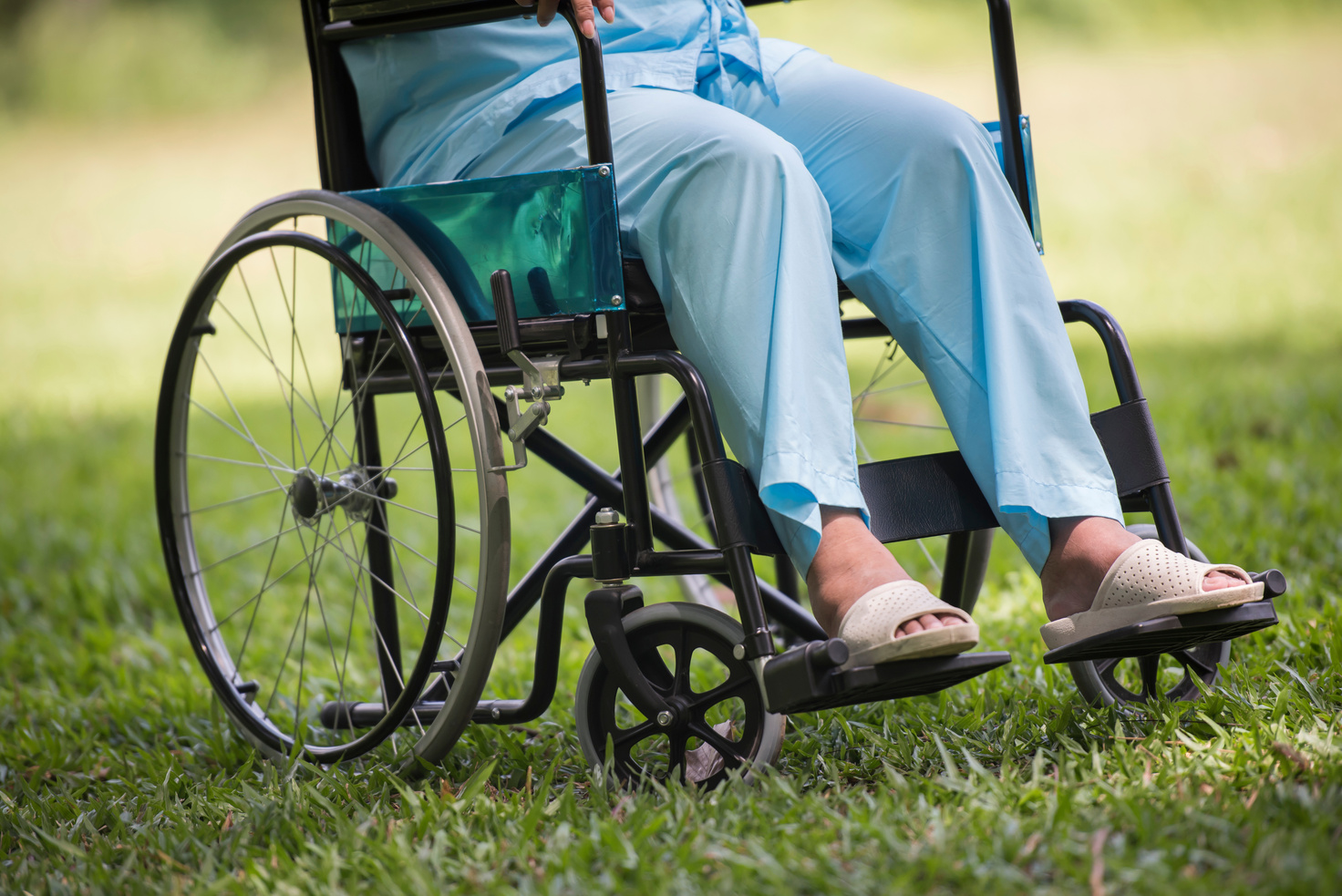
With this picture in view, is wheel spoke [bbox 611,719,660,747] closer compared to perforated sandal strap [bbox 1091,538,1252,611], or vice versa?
perforated sandal strap [bbox 1091,538,1252,611]

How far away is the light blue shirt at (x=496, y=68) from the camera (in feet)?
4.53

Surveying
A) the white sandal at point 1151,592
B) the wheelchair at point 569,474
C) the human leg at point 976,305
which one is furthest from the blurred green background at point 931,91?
the white sandal at point 1151,592

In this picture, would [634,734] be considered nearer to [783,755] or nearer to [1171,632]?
[783,755]

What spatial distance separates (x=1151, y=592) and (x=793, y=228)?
51 cm

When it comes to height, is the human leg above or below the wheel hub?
above

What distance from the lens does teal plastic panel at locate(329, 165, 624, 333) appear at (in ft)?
4.10

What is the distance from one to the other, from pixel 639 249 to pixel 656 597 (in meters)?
1.33

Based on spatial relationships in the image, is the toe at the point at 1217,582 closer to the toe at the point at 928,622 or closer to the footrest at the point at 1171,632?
the footrest at the point at 1171,632

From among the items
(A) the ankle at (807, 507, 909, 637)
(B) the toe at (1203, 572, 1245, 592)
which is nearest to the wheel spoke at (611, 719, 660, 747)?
(A) the ankle at (807, 507, 909, 637)

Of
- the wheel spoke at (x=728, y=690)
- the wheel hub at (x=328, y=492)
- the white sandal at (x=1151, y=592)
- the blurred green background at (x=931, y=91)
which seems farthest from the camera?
the blurred green background at (x=931, y=91)

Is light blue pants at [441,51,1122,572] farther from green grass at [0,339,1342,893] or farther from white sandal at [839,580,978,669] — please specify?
green grass at [0,339,1342,893]

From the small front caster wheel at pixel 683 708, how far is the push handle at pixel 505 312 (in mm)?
327

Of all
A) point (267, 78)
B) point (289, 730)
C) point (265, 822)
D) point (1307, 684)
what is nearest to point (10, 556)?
point (289, 730)

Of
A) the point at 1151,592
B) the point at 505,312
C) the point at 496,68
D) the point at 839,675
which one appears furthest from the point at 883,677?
the point at 496,68
